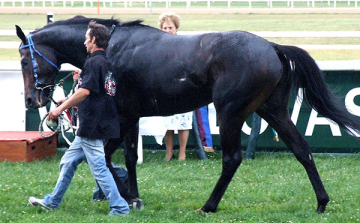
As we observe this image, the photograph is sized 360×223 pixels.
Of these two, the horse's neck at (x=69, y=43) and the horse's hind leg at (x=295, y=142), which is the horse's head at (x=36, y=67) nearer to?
the horse's neck at (x=69, y=43)

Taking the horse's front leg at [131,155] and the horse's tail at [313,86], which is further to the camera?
the horse's front leg at [131,155]

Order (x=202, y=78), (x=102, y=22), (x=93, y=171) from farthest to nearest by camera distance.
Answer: (x=102, y=22) → (x=202, y=78) → (x=93, y=171)

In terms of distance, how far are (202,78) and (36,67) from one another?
1.62 meters

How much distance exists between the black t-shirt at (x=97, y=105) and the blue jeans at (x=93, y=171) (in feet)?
0.40

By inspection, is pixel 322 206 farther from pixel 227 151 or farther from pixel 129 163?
pixel 129 163

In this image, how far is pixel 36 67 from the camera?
17.7ft

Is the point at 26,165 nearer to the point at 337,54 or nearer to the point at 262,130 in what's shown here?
the point at 262,130

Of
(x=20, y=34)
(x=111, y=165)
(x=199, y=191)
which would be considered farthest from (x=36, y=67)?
(x=199, y=191)

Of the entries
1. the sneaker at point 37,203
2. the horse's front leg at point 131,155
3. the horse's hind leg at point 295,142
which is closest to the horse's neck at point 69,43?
the horse's front leg at point 131,155

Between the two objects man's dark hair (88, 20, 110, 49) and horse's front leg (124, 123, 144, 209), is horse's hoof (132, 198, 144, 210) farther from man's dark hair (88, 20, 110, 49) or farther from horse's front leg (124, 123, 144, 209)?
man's dark hair (88, 20, 110, 49)

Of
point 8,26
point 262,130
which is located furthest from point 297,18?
point 262,130

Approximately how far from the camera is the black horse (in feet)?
16.1

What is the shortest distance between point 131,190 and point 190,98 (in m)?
1.10

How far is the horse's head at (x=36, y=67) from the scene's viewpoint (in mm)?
5402
